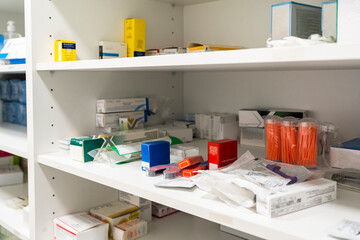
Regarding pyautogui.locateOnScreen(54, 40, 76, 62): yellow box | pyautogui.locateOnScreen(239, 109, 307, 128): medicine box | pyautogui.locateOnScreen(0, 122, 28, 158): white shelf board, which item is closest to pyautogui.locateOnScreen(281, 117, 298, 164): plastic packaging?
pyautogui.locateOnScreen(239, 109, 307, 128): medicine box

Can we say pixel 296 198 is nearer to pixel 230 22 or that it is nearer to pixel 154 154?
pixel 154 154

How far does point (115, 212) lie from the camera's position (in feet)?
4.25

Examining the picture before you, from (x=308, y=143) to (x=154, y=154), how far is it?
1.32ft

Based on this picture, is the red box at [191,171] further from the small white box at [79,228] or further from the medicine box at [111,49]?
the medicine box at [111,49]

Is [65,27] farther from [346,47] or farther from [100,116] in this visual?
[346,47]

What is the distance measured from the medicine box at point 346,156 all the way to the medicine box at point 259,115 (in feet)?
0.69

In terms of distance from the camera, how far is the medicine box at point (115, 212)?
1265 millimetres

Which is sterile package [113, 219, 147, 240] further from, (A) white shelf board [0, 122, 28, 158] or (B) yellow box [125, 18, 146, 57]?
(B) yellow box [125, 18, 146, 57]

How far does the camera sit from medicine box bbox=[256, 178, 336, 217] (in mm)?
665

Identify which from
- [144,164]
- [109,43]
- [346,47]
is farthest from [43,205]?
[346,47]

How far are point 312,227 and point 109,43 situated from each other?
0.91 meters

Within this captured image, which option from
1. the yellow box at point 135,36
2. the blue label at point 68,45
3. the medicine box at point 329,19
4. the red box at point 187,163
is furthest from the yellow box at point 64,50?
the medicine box at point 329,19

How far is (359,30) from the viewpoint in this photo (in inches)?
24.2

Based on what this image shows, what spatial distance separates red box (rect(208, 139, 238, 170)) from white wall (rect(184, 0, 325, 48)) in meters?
0.50
